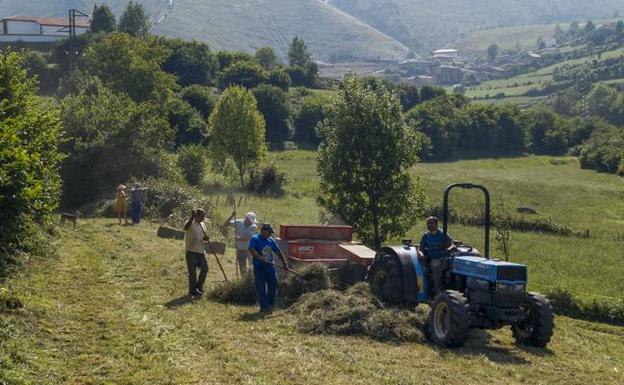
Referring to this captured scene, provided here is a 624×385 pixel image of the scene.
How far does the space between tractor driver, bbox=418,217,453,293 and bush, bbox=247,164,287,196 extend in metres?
39.7

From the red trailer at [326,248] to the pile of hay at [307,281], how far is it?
866mm

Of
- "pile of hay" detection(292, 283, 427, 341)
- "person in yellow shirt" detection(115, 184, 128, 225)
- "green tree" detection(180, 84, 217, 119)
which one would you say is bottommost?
"pile of hay" detection(292, 283, 427, 341)

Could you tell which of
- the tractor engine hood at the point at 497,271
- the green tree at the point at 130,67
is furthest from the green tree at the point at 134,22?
the tractor engine hood at the point at 497,271

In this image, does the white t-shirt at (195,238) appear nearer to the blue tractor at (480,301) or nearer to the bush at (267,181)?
the blue tractor at (480,301)

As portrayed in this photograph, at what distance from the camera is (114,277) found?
1831 centimetres

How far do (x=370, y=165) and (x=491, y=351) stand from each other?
14.6 m

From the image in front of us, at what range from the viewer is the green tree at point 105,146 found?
3850 cm

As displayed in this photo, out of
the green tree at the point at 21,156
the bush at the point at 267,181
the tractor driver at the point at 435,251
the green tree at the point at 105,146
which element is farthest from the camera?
the bush at the point at 267,181

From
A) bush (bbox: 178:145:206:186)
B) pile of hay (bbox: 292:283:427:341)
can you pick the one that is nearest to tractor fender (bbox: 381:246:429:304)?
pile of hay (bbox: 292:283:427:341)

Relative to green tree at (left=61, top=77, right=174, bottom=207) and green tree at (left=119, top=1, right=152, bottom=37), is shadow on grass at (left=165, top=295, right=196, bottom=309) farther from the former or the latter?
green tree at (left=119, top=1, right=152, bottom=37)

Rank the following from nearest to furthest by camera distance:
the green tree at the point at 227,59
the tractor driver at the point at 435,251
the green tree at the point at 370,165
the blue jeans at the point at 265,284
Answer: the tractor driver at the point at 435,251 → the blue jeans at the point at 265,284 → the green tree at the point at 370,165 → the green tree at the point at 227,59

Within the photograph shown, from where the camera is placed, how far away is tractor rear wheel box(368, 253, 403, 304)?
1485 cm

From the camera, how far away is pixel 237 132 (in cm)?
5953

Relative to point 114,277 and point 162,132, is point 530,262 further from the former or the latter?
point 162,132
